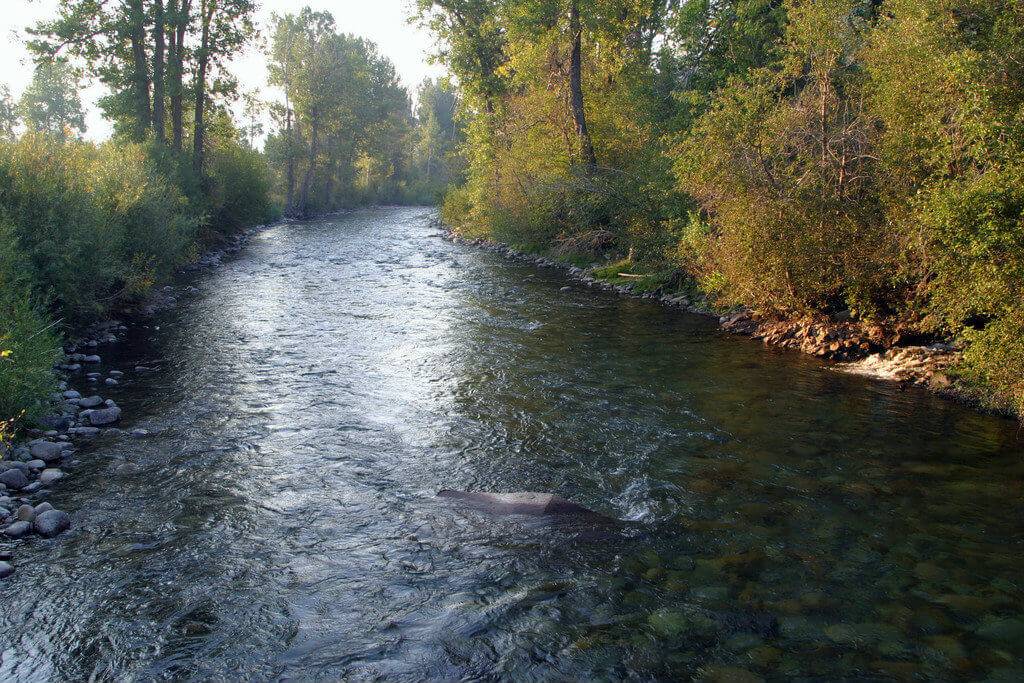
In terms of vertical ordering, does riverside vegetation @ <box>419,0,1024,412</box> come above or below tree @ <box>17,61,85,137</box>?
below

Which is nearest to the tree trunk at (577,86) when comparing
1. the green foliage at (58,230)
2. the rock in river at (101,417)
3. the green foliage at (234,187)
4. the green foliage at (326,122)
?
the green foliage at (58,230)

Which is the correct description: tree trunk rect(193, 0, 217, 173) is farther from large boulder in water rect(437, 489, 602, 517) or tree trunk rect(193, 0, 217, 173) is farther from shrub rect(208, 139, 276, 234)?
large boulder in water rect(437, 489, 602, 517)

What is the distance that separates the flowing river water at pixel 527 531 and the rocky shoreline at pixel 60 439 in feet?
0.65

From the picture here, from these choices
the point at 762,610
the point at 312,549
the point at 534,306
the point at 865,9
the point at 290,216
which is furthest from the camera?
the point at 290,216

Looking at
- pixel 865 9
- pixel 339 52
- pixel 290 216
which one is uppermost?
pixel 339 52

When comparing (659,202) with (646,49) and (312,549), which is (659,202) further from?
(312,549)

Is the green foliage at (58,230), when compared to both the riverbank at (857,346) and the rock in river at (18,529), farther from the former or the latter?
the riverbank at (857,346)

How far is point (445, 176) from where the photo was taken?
101 metres

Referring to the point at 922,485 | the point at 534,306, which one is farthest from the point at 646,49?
the point at 922,485

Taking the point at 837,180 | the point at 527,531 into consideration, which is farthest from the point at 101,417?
the point at 837,180

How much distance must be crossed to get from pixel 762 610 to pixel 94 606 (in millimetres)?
6016

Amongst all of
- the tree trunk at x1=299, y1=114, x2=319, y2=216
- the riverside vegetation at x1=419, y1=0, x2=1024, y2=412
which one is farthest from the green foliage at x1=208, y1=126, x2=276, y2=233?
the tree trunk at x1=299, y1=114, x2=319, y2=216

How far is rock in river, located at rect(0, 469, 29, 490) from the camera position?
8.80 m

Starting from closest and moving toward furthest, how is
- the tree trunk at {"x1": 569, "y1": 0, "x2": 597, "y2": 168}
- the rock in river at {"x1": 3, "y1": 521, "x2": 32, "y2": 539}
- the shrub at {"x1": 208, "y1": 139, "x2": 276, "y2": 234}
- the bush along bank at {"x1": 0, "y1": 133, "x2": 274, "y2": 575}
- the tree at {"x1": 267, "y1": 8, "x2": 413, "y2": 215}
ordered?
the rock in river at {"x1": 3, "y1": 521, "x2": 32, "y2": 539} < the bush along bank at {"x1": 0, "y1": 133, "x2": 274, "y2": 575} < the tree trunk at {"x1": 569, "y1": 0, "x2": 597, "y2": 168} < the shrub at {"x1": 208, "y1": 139, "x2": 276, "y2": 234} < the tree at {"x1": 267, "y1": 8, "x2": 413, "y2": 215}
